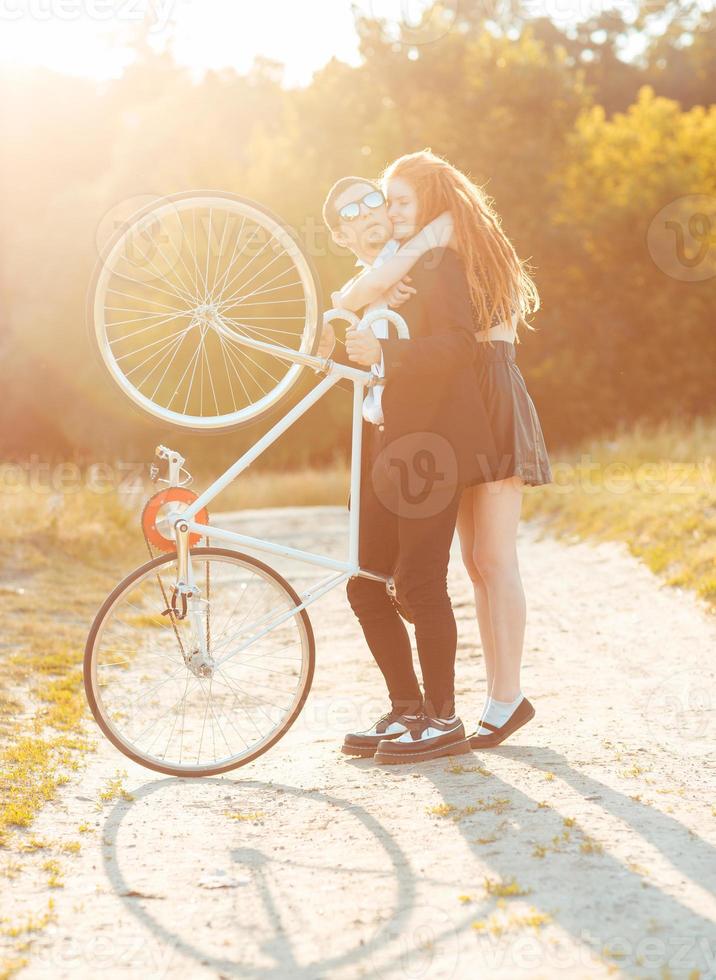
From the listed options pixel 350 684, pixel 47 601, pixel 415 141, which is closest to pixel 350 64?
pixel 415 141

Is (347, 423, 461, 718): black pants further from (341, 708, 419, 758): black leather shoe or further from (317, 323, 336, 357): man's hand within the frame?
(317, 323, 336, 357): man's hand

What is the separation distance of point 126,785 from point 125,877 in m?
1.01

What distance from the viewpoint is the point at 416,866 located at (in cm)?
318

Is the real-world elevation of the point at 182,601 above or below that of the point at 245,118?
below

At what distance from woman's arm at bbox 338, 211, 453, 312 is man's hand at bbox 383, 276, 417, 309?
0.09 feet

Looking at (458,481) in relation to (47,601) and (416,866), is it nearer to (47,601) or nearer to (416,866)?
(416,866)

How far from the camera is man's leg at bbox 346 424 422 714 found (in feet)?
13.7

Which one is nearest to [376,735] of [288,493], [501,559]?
[501,559]

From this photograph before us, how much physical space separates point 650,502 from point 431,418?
6459 mm

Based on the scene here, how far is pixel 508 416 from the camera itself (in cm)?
413

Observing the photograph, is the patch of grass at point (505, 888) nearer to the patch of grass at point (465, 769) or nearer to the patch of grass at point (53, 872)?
the patch of grass at point (465, 769)

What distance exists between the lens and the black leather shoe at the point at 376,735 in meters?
4.23
